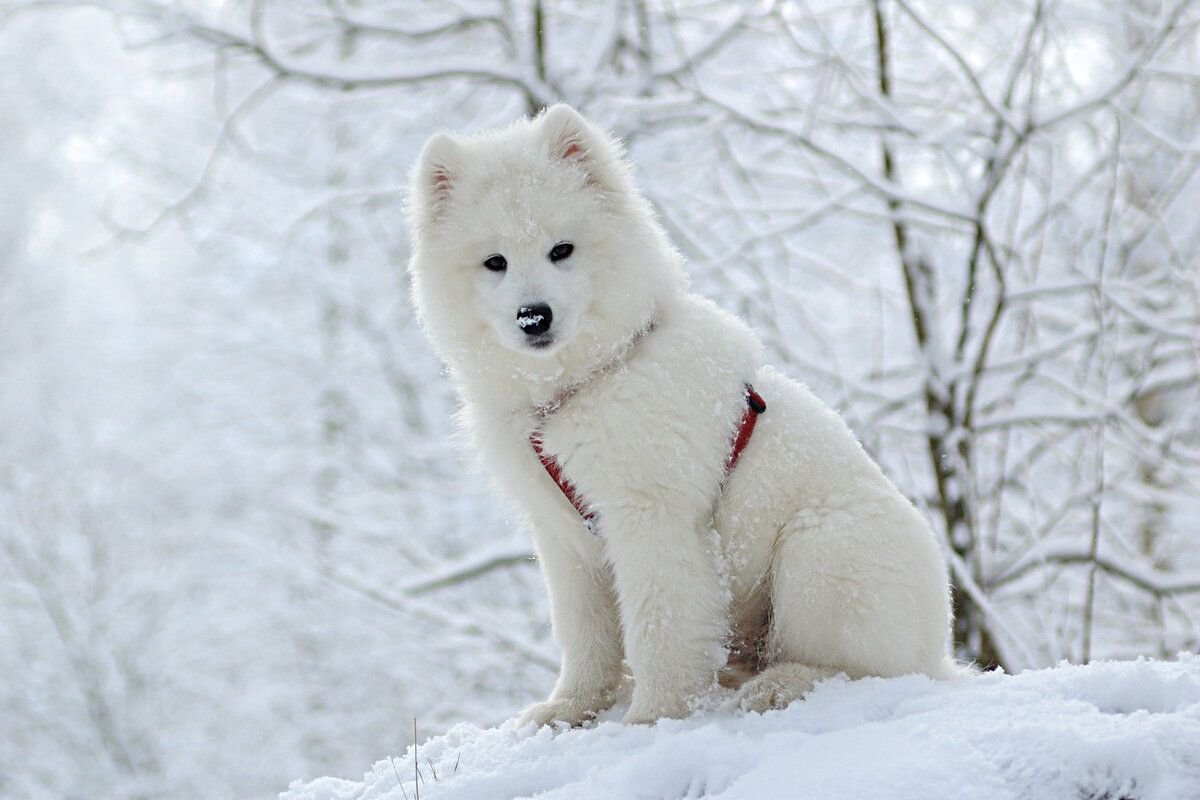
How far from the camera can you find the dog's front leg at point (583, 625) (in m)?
3.14

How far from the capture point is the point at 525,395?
307 cm

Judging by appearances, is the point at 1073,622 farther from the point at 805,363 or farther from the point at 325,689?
the point at 325,689

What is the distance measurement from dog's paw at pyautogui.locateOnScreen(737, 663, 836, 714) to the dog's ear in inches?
59.5

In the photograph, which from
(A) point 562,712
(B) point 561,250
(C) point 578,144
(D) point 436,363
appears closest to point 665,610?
(A) point 562,712

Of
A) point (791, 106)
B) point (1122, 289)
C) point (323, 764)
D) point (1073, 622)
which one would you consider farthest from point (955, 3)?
point (323, 764)

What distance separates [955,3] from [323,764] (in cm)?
1019

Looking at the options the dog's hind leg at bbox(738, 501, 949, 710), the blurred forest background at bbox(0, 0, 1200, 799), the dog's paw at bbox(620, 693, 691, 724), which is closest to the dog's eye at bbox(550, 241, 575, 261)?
the dog's hind leg at bbox(738, 501, 949, 710)

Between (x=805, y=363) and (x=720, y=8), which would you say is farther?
(x=720, y=8)

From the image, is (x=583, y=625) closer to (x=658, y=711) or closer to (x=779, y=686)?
(x=658, y=711)

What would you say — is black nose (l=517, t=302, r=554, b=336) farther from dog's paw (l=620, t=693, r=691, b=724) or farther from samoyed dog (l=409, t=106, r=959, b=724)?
dog's paw (l=620, t=693, r=691, b=724)

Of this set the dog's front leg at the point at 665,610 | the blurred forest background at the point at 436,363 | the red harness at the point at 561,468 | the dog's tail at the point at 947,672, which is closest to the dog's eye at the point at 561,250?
the red harness at the point at 561,468

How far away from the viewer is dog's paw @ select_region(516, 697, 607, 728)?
3021mm

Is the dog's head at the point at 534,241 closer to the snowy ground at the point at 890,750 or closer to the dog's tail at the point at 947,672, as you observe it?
the snowy ground at the point at 890,750

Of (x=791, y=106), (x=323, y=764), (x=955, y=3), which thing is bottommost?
(x=323, y=764)
